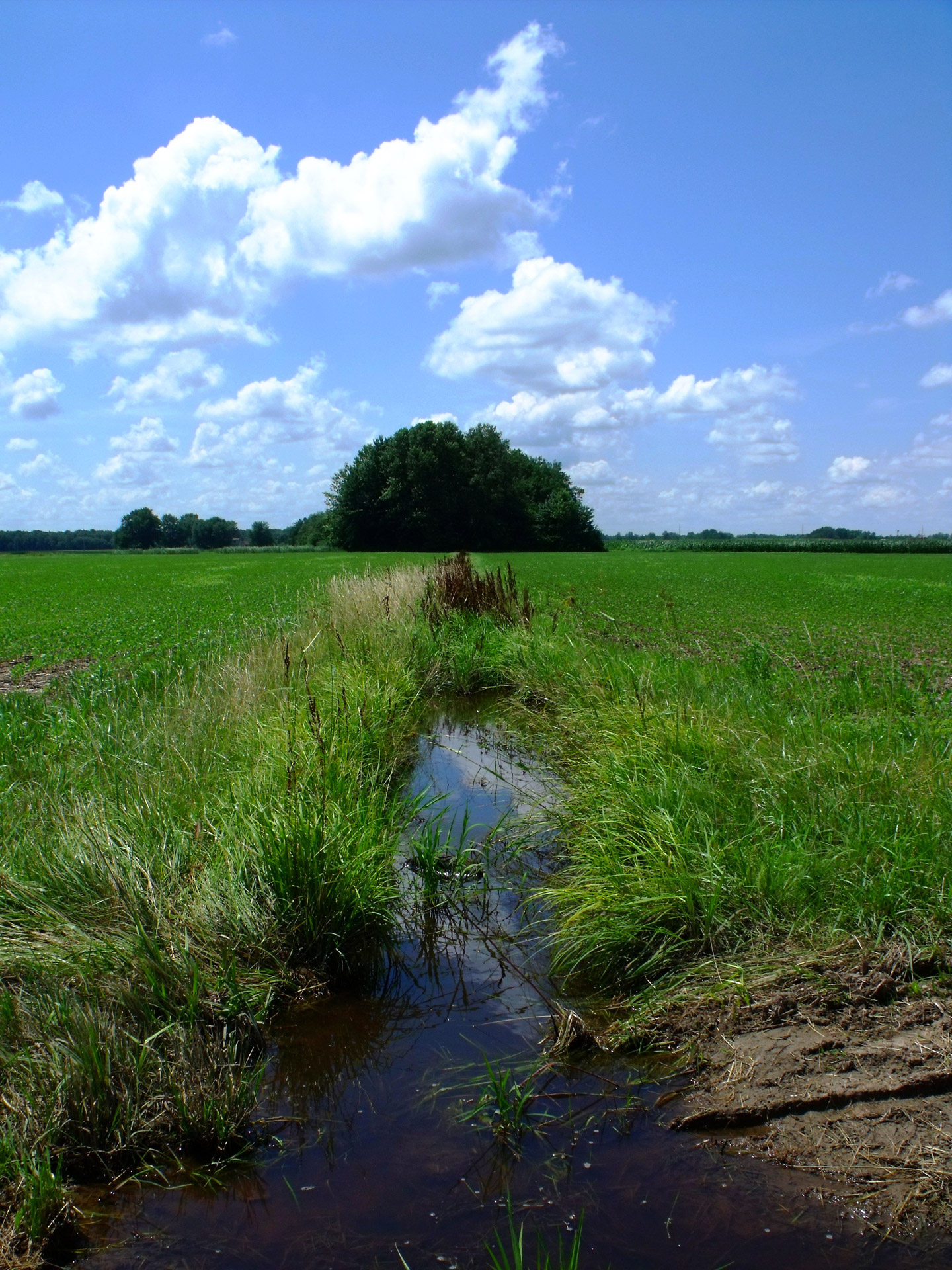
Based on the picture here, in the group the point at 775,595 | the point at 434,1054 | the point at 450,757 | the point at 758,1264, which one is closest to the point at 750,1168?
the point at 758,1264

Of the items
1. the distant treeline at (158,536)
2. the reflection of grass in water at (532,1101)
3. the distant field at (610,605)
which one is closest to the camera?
the reflection of grass in water at (532,1101)

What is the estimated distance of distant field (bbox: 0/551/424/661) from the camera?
39.7 ft

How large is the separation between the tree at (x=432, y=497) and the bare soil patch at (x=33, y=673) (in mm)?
53401

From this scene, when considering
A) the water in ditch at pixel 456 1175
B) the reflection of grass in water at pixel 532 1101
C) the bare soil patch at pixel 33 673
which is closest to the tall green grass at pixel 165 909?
the water in ditch at pixel 456 1175

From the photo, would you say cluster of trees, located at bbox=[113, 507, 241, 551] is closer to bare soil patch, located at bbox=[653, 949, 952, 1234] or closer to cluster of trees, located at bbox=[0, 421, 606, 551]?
cluster of trees, located at bbox=[0, 421, 606, 551]

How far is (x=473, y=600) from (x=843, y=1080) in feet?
35.8

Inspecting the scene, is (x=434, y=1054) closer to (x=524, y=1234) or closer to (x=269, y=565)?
(x=524, y=1234)

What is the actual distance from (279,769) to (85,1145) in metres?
2.44

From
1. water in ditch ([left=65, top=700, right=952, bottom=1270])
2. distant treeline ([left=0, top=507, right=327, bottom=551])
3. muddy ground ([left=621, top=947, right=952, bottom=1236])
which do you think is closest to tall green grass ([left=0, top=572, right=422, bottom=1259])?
water in ditch ([left=65, top=700, right=952, bottom=1270])

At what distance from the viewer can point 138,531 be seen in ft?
385

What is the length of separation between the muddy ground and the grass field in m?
0.24

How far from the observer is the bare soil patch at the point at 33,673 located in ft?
29.8

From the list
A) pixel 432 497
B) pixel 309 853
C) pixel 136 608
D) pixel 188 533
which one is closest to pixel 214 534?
pixel 188 533

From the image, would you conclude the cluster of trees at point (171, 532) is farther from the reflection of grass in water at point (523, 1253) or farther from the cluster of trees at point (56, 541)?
the reflection of grass in water at point (523, 1253)
